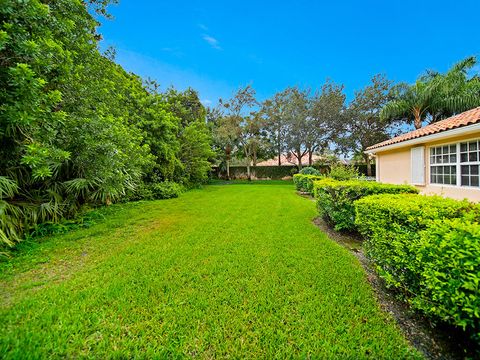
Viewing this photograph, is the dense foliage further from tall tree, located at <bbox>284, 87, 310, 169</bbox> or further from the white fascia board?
tall tree, located at <bbox>284, 87, 310, 169</bbox>

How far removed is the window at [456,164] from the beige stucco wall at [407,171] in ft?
0.51

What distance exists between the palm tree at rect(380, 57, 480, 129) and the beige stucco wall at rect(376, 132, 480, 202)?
7922mm

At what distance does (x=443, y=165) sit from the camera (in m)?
7.34

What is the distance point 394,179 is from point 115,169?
41.5ft

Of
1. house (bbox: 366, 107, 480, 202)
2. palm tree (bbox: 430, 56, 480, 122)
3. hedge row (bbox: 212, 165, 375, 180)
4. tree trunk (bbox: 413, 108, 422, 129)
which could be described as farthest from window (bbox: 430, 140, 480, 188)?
hedge row (bbox: 212, 165, 375, 180)

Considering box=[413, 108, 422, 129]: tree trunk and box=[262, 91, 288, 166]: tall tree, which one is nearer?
box=[413, 108, 422, 129]: tree trunk

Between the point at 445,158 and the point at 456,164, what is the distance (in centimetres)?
63

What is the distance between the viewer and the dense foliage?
3.46 m

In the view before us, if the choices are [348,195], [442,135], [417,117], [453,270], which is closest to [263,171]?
[417,117]

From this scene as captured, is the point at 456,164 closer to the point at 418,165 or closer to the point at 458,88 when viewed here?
the point at 418,165

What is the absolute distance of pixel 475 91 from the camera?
13766 millimetres

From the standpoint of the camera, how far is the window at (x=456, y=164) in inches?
242

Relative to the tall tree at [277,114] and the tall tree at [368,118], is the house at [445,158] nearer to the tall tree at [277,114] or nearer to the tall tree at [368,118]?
the tall tree at [368,118]

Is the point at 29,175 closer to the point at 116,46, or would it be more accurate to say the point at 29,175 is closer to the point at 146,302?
the point at 146,302
